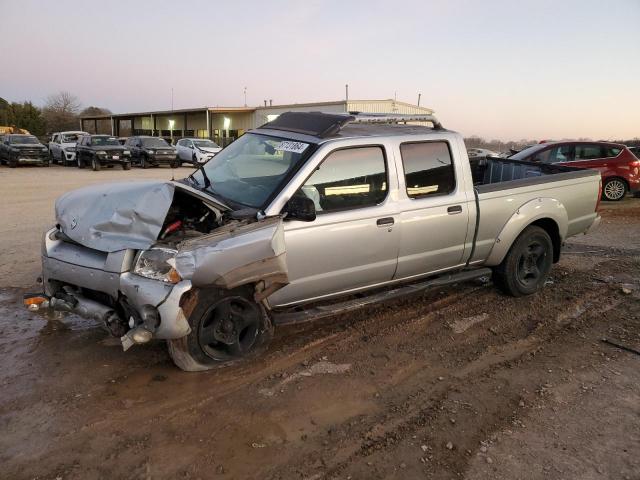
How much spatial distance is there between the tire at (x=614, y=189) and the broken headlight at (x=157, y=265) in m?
13.8

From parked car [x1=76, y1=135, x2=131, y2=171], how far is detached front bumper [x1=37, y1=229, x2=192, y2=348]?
21.7 m

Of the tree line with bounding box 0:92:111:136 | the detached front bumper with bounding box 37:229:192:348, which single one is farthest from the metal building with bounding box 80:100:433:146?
the detached front bumper with bounding box 37:229:192:348

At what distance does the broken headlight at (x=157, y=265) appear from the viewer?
11.3ft

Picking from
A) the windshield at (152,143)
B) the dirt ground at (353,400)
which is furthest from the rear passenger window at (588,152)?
the windshield at (152,143)

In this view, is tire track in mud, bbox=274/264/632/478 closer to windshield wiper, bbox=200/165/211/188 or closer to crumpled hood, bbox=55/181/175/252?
crumpled hood, bbox=55/181/175/252

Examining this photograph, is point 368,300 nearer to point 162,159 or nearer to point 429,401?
point 429,401

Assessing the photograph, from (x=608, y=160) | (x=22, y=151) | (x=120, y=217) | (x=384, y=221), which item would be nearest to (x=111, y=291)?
(x=120, y=217)

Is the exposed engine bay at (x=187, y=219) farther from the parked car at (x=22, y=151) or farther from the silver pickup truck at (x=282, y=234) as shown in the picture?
the parked car at (x=22, y=151)

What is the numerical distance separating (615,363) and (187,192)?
3756mm

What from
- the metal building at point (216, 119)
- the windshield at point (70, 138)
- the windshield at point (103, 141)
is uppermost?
the metal building at point (216, 119)

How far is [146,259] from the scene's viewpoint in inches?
138

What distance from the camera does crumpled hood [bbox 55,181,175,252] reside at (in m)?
3.61

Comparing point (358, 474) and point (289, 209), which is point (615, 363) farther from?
point (289, 209)

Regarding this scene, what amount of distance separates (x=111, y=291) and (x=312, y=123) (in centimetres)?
232
